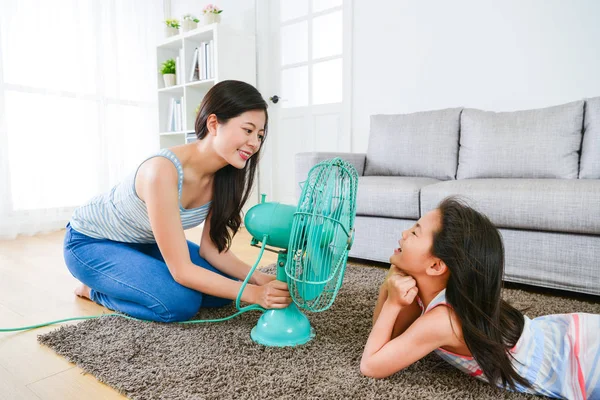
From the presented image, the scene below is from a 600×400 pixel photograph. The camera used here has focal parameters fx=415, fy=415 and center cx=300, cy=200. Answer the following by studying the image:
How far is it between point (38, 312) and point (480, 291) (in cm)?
155

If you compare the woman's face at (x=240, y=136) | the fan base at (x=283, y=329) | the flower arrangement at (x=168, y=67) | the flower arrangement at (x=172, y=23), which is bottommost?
the fan base at (x=283, y=329)

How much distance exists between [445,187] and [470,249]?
43.8 inches

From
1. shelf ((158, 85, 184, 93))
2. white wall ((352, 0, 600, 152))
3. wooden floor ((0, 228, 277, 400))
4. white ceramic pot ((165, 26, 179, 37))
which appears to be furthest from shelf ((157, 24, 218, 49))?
wooden floor ((0, 228, 277, 400))

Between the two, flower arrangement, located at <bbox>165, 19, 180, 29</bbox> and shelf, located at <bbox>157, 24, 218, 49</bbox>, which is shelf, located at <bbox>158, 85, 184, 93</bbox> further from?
flower arrangement, located at <bbox>165, 19, 180, 29</bbox>

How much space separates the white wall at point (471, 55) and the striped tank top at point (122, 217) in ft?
7.08

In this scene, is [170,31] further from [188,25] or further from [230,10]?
[230,10]

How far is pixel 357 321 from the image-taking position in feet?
4.56

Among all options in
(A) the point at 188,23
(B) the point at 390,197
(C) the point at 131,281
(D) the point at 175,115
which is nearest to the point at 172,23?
(A) the point at 188,23

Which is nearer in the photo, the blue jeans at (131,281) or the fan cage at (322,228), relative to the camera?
the fan cage at (322,228)

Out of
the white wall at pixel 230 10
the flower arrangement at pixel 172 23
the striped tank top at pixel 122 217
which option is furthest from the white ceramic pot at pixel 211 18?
the striped tank top at pixel 122 217

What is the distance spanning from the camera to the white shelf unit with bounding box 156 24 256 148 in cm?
359

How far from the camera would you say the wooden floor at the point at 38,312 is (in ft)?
3.31

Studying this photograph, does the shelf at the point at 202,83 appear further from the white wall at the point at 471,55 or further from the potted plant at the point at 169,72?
the white wall at the point at 471,55

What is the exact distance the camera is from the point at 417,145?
263 centimetres
